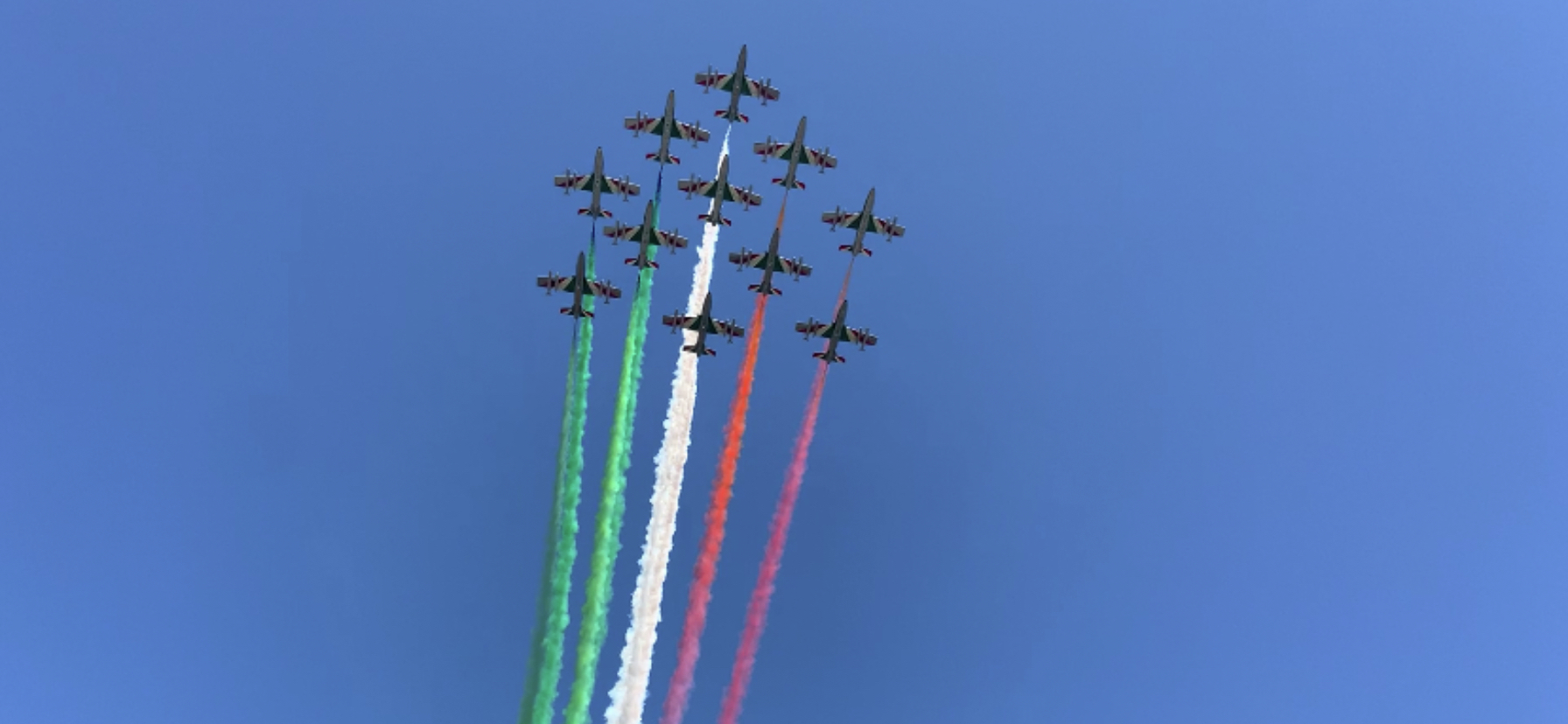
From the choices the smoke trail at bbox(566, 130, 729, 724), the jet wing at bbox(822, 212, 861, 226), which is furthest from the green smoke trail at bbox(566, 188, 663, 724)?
the jet wing at bbox(822, 212, 861, 226)

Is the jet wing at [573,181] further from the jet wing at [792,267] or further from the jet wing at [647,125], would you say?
the jet wing at [792,267]

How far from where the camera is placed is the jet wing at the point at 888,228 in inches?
2613

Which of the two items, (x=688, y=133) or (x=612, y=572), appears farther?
(x=688, y=133)

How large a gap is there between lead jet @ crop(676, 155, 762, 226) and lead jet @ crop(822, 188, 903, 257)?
13.6ft

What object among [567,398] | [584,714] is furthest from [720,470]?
[584,714]

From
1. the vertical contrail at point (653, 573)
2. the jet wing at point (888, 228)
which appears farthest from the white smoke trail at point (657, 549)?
the jet wing at point (888, 228)

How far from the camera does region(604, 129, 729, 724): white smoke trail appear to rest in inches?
2308

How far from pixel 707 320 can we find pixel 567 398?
791 cm

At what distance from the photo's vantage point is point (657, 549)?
60812 mm

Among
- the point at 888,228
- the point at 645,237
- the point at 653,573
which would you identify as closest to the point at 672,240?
the point at 645,237

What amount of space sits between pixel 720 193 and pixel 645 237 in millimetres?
4370

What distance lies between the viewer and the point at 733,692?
60094mm

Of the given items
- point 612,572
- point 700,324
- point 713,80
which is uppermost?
point 713,80

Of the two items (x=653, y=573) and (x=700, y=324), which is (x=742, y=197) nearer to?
(x=700, y=324)
